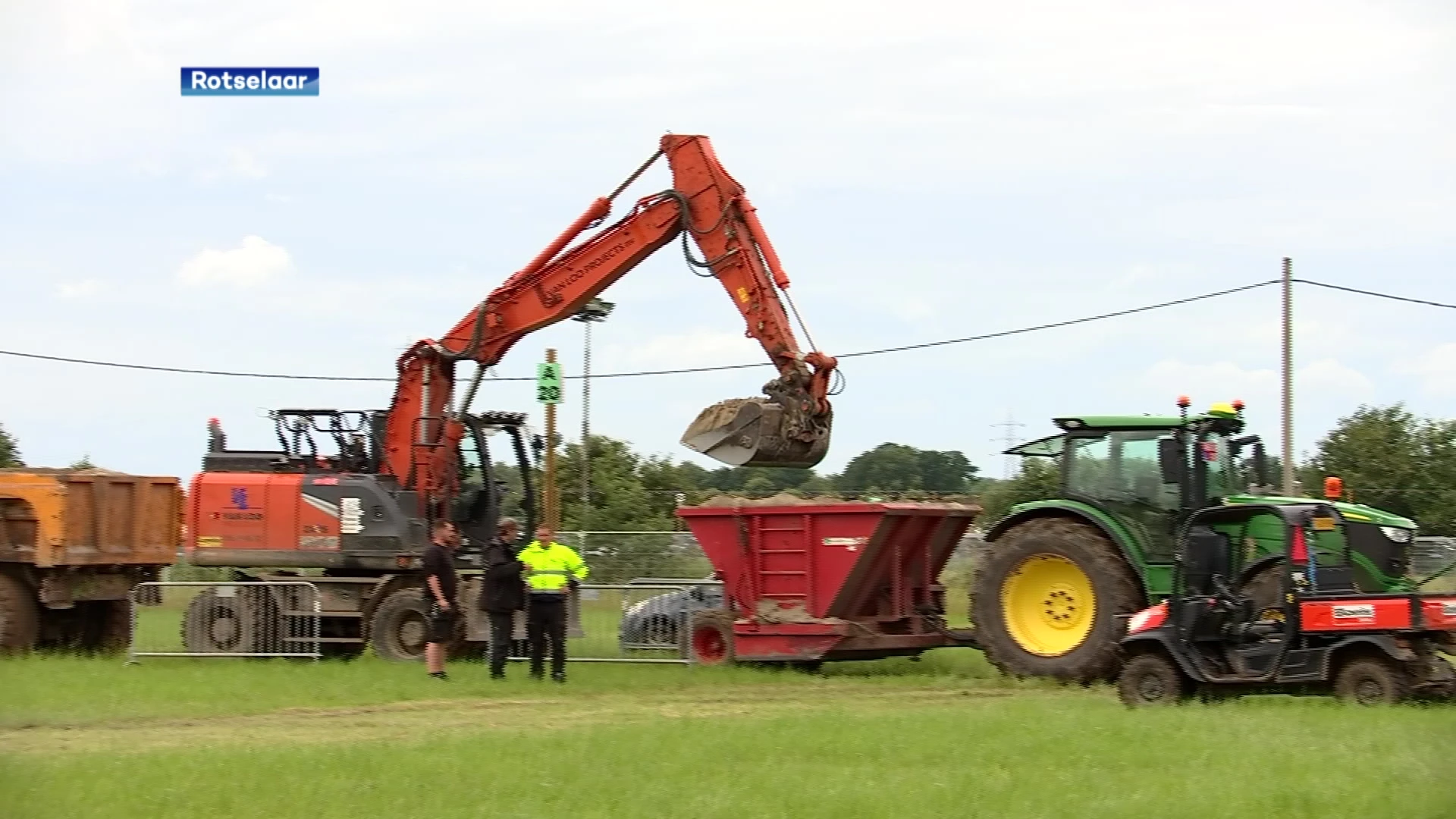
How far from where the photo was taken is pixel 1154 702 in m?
15.6

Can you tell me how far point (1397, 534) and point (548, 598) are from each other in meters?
8.03

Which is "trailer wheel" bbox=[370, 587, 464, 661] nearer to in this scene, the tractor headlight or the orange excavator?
the orange excavator

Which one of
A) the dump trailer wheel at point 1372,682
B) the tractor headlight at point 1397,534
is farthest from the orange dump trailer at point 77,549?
the tractor headlight at point 1397,534

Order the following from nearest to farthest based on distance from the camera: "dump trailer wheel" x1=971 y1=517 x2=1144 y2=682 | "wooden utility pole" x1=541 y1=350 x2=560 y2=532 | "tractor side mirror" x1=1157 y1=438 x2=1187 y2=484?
1. "tractor side mirror" x1=1157 y1=438 x2=1187 y2=484
2. "dump trailer wheel" x1=971 y1=517 x2=1144 y2=682
3. "wooden utility pole" x1=541 y1=350 x2=560 y2=532

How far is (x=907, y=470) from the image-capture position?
56.4 m

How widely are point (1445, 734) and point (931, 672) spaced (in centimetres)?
797

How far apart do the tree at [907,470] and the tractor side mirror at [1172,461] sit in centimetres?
3367

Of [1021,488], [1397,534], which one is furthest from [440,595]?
[1021,488]

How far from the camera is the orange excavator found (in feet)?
67.6

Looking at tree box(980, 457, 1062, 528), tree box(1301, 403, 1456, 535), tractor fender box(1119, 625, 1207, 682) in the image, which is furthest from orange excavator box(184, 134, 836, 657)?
tree box(1301, 403, 1456, 535)

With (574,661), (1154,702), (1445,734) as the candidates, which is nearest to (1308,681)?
(1154,702)

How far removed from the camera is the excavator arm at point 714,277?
62.8 ft

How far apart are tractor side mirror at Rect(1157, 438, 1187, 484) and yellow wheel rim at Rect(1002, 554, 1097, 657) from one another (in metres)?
1.35

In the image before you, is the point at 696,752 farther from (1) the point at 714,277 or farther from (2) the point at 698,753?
(1) the point at 714,277
